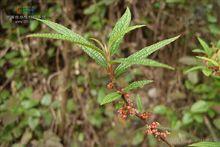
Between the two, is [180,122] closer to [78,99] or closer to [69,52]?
[78,99]

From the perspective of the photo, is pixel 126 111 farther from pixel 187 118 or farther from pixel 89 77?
pixel 89 77

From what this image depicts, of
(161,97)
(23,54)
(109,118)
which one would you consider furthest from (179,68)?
(23,54)

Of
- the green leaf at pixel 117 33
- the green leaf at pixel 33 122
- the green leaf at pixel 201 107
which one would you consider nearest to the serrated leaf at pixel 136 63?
the green leaf at pixel 117 33

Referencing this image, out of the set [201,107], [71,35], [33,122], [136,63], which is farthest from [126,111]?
[33,122]

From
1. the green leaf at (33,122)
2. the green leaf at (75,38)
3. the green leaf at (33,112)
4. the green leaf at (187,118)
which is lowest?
the green leaf at (187,118)

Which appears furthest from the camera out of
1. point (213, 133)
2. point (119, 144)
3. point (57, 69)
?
point (57, 69)

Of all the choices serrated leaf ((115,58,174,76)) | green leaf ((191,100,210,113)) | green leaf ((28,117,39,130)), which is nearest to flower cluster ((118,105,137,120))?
serrated leaf ((115,58,174,76))

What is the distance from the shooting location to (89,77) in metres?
2.44

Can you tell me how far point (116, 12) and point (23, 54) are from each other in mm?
734

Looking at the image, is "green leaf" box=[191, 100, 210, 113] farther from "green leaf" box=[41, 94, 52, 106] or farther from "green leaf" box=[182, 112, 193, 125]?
"green leaf" box=[41, 94, 52, 106]

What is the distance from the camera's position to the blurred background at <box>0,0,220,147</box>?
7.30 ft

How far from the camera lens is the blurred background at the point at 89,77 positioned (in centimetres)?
223

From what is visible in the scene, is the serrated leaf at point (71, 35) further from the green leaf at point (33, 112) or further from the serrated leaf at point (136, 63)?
the green leaf at point (33, 112)

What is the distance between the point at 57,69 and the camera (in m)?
2.52
